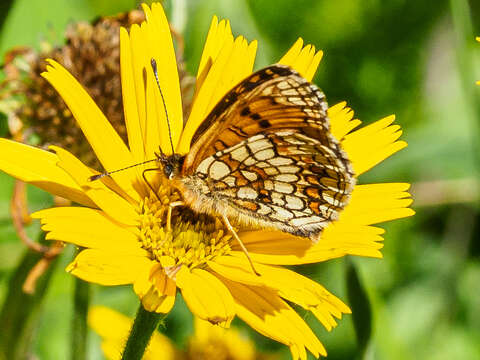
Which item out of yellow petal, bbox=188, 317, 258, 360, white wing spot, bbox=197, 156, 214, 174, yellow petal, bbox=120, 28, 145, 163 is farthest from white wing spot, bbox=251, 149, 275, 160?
yellow petal, bbox=188, 317, 258, 360

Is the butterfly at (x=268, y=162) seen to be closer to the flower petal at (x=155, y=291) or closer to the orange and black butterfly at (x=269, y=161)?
the orange and black butterfly at (x=269, y=161)

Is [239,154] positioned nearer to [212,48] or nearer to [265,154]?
[265,154]

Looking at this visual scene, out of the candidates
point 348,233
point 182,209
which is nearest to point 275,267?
point 348,233

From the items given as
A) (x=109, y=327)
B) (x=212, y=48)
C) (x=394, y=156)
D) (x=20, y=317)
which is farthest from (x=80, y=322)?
(x=394, y=156)

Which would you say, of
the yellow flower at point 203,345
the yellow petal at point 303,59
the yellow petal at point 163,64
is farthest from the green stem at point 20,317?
the yellow petal at point 303,59

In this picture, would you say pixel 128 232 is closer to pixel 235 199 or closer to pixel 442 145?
pixel 235 199
